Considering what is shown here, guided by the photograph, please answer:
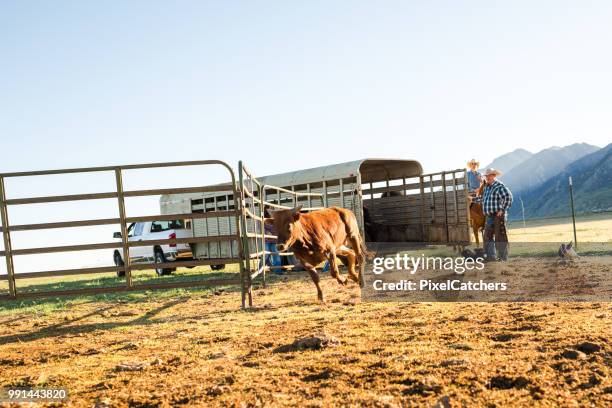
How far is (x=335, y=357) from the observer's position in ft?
15.1

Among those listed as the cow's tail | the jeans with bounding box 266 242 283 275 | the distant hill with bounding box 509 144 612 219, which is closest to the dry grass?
the jeans with bounding box 266 242 283 275

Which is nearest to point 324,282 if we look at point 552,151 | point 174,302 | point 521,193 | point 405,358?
point 174,302

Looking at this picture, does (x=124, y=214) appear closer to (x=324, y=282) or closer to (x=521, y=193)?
(x=324, y=282)

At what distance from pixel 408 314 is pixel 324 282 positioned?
5.33 m

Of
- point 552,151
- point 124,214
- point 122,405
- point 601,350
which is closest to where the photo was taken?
point 122,405

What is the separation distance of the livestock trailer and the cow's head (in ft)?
Result: 18.9

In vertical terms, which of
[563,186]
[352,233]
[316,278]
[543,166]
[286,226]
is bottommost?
[316,278]

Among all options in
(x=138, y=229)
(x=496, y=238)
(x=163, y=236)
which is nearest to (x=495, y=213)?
(x=496, y=238)

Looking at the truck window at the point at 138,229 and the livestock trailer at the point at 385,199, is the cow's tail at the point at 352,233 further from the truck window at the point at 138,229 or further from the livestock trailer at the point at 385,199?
→ the truck window at the point at 138,229

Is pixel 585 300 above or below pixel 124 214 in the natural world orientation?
below

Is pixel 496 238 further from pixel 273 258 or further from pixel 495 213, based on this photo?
pixel 273 258

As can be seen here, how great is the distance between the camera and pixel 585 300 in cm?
701

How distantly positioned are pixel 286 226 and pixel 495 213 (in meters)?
5.58

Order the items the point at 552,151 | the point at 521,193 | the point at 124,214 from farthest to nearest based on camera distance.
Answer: the point at 552,151 → the point at 521,193 → the point at 124,214
